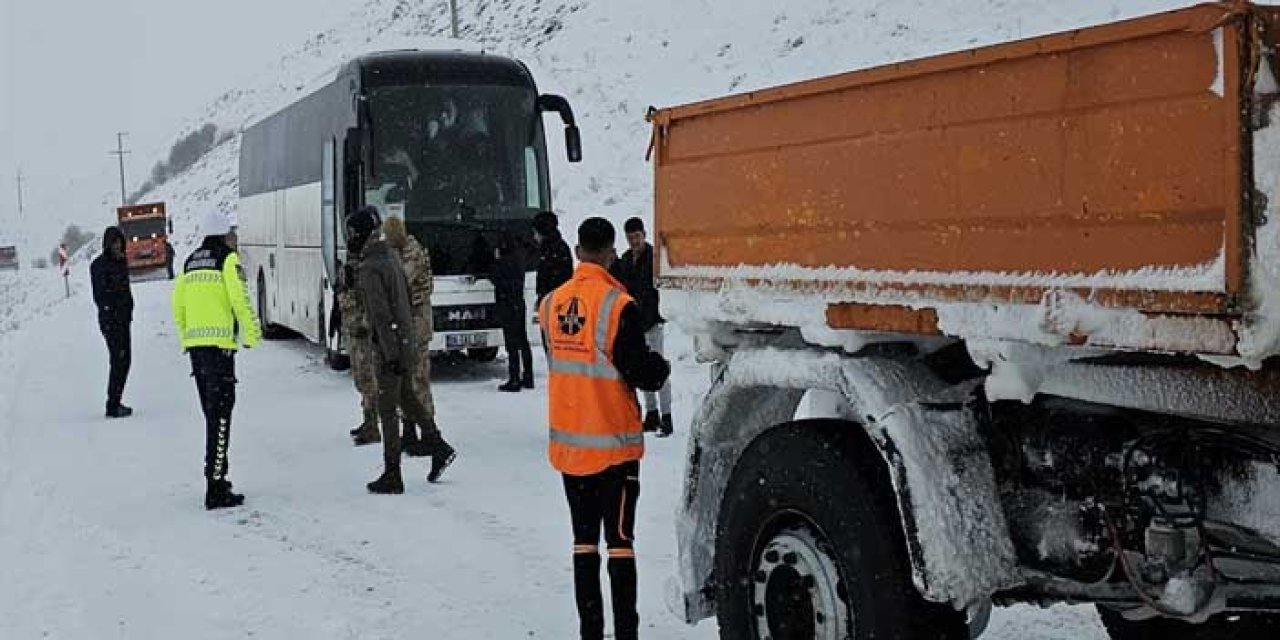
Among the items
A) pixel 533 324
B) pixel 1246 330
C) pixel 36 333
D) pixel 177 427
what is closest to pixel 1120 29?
pixel 1246 330

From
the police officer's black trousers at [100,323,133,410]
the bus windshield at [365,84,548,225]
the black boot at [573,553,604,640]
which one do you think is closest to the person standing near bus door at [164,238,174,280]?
the bus windshield at [365,84,548,225]

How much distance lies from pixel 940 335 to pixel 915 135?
56 centimetres

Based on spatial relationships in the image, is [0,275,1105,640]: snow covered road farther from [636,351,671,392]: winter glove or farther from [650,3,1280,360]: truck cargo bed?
[650,3,1280,360]: truck cargo bed

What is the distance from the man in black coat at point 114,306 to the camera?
13.1 metres

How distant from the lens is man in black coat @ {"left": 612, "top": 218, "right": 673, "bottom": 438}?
35.6 ft

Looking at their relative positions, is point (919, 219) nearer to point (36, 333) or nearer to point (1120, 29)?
point (1120, 29)

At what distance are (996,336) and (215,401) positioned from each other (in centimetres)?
656

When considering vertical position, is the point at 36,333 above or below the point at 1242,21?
below

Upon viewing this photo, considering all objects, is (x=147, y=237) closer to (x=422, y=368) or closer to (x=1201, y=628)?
(x=422, y=368)

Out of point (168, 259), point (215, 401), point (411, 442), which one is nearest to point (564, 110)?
point (411, 442)

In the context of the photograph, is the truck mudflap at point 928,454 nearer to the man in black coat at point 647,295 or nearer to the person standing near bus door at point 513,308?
the man in black coat at point 647,295

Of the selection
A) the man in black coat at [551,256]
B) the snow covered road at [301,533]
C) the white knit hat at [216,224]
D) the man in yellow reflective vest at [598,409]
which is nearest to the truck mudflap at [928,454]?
the man in yellow reflective vest at [598,409]

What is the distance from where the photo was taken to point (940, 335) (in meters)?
3.77

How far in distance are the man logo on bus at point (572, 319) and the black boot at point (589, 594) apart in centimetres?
89
